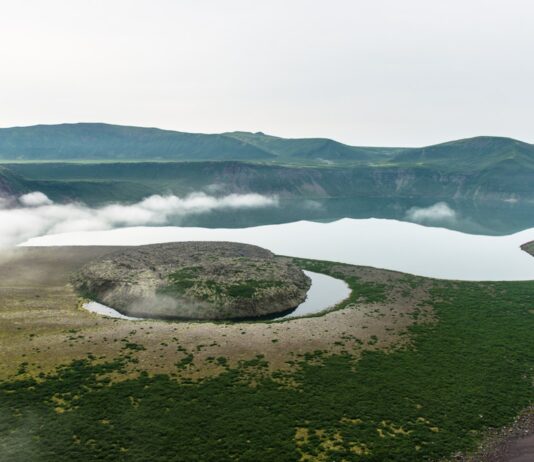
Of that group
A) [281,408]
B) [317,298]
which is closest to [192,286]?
[317,298]

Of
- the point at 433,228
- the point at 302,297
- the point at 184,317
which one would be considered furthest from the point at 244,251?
the point at 433,228

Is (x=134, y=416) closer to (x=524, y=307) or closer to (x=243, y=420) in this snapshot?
(x=243, y=420)

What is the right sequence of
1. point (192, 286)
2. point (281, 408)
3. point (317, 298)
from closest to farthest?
point (281, 408) → point (192, 286) → point (317, 298)

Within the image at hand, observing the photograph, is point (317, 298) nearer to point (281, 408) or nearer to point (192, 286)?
point (192, 286)

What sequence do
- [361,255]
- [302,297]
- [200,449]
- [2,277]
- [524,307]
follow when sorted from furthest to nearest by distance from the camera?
[361,255] < [2,277] < [302,297] < [524,307] < [200,449]

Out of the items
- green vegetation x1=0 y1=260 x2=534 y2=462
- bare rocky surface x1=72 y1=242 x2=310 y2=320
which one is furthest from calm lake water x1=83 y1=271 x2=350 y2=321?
green vegetation x1=0 y1=260 x2=534 y2=462

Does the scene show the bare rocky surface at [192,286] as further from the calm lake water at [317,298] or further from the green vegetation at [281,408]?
the green vegetation at [281,408]
